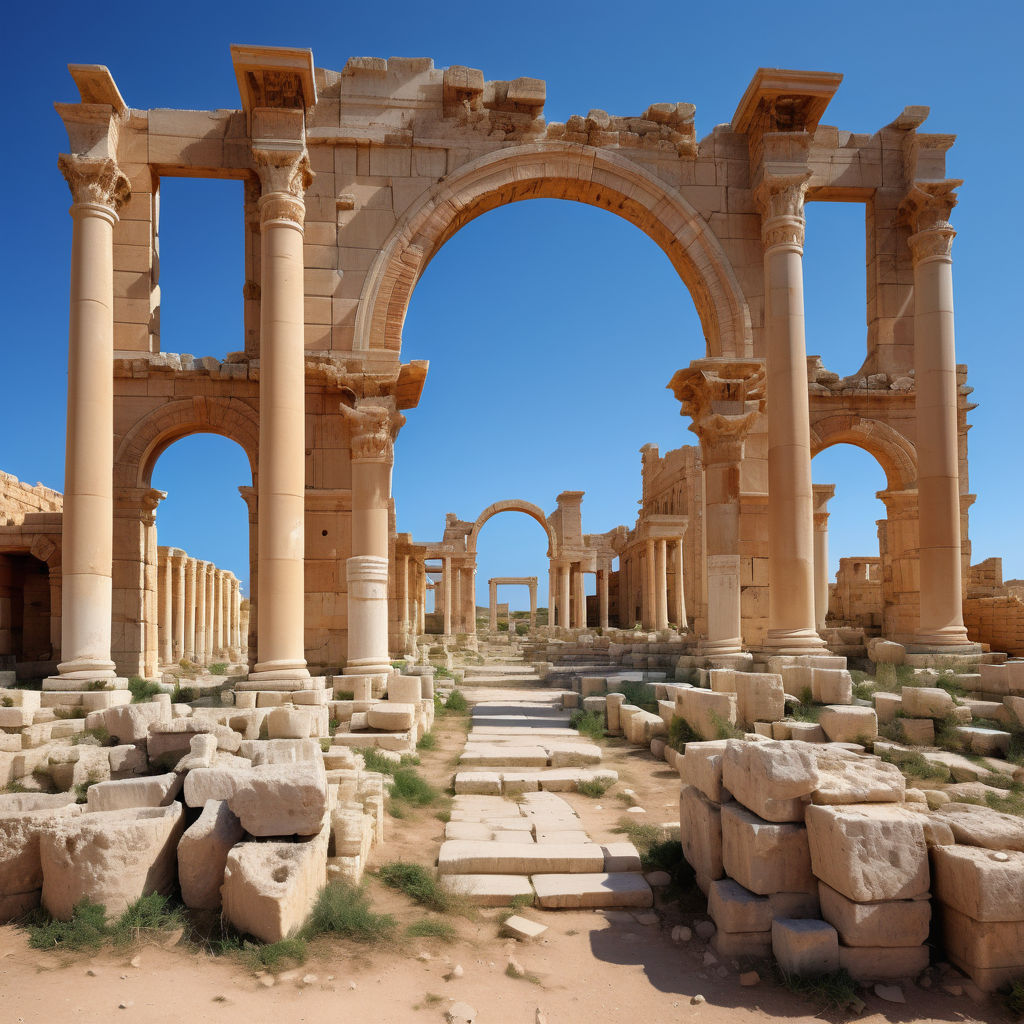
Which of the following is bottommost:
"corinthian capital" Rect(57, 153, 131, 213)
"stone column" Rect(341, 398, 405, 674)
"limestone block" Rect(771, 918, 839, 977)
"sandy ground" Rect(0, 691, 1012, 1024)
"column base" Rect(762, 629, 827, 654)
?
"sandy ground" Rect(0, 691, 1012, 1024)

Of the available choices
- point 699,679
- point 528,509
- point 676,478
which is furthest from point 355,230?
point 528,509

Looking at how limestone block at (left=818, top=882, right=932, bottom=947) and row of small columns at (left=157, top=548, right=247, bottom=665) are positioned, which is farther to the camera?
row of small columns at (left=157, top=548, right=247, bottom=665)

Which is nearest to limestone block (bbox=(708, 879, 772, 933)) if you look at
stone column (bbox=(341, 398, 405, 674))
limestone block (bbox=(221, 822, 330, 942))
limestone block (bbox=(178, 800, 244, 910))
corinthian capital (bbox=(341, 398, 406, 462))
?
limestone block (bbox=(221, 822, 330, 942))

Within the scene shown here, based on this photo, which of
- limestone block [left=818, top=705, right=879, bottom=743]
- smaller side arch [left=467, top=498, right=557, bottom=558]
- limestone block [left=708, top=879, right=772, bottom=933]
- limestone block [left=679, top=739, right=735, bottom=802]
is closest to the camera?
limestone block [left=708, top=879, right=772, bottom=933]

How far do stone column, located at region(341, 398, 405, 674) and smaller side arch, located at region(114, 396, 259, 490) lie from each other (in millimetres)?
2076

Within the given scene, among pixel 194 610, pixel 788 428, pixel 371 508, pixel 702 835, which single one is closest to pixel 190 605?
pixel 194 610

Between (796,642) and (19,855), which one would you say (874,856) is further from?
(796,642)

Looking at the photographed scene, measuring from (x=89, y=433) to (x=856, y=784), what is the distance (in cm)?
1061

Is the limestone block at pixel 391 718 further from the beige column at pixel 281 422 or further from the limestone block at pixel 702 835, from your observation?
the limestone block at pixel 702 835

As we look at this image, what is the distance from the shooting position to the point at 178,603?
79.0 ft

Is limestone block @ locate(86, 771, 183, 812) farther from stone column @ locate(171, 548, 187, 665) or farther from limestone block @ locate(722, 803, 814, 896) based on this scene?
stone column @ locate(171, 548, 187, 665)

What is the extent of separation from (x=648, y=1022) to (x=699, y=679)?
8.84m

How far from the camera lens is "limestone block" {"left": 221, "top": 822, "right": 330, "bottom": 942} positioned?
498cm

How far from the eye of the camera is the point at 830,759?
6.03 m
